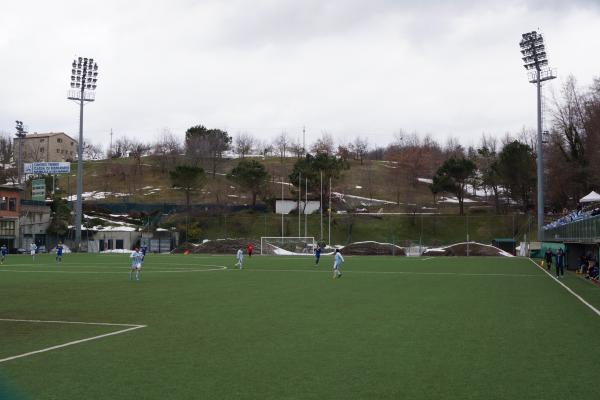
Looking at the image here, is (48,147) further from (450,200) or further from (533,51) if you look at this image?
(533,51)

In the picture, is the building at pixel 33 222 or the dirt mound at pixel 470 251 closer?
the dirt mound at pixel 470 251

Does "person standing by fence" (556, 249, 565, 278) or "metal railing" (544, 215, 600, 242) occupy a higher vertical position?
"metal railing" (544, 215, 600, 242)

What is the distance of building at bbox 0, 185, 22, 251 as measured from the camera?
78731 mm

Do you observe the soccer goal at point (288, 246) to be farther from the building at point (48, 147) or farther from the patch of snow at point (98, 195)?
the building at point (48, 147)

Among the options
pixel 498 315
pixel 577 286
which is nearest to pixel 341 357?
pixel 498 315

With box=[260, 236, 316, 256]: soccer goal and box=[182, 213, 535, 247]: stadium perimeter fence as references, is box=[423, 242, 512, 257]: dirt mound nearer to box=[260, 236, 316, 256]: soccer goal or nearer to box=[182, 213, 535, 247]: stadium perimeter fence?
box=[182, 213, 535, 247]: stadium perimeter fence

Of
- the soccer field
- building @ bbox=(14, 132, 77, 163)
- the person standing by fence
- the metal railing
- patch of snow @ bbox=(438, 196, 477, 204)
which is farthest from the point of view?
building @ bbox=(14, 132, 77, 163)

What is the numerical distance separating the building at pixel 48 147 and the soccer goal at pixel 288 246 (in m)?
96.7

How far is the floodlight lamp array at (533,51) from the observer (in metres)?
66.8

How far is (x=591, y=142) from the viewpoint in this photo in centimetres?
7181

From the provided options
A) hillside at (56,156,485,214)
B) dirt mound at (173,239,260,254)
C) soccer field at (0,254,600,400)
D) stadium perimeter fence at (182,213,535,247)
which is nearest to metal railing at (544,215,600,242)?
soccer field at (0,254,600,400)

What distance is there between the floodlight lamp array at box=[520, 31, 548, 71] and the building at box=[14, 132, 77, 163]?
124632mm

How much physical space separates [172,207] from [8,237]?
28.8 m

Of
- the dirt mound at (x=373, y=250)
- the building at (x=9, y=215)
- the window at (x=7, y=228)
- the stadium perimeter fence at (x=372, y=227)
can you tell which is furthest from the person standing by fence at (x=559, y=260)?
the window at (x=7, y=228)
